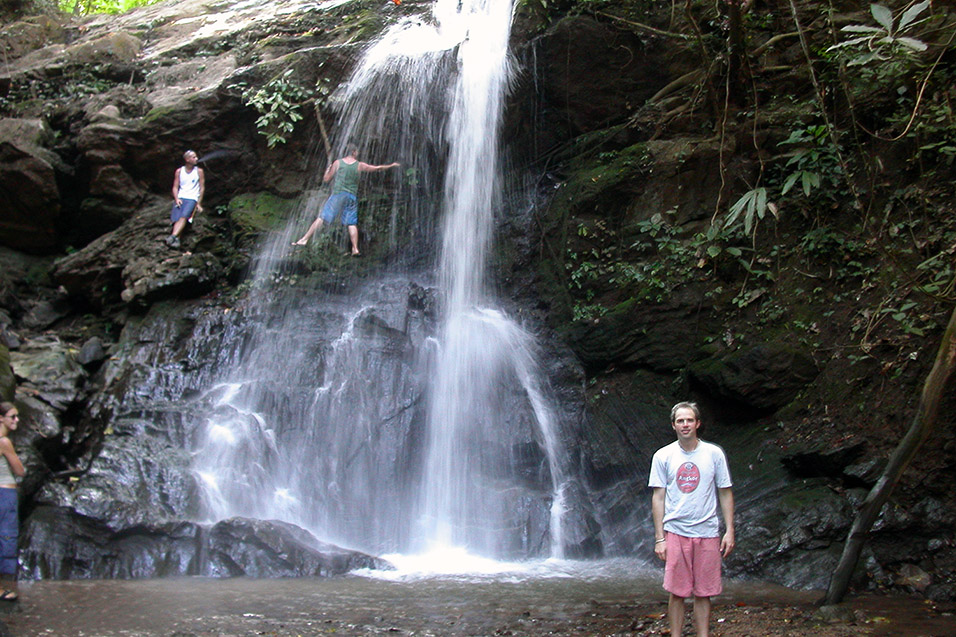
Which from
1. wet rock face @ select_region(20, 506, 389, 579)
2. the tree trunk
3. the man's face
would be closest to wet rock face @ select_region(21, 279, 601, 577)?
wet rock face @ select_region(20, 506, 389, 579)

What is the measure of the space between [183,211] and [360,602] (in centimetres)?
796

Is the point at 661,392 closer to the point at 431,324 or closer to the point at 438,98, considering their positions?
the point at 431,324

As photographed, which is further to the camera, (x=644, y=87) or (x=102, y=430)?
(x=644, y=87)

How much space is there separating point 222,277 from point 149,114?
343 cm

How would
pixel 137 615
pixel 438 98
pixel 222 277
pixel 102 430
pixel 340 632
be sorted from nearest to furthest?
pixel 340 632
pixel 137 615
pixel 102 430
pixel 222 277
pixel 438 98

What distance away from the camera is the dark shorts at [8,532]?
539 centimetres

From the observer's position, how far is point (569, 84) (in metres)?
11.3

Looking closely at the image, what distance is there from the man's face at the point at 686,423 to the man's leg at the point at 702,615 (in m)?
0.88

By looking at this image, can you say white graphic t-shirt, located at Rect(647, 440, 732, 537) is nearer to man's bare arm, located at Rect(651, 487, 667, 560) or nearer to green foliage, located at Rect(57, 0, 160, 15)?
man's bare arm, located at Rect(651, 487, 667, 560)

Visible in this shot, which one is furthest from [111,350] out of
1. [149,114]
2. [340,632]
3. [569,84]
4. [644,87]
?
[644,87]

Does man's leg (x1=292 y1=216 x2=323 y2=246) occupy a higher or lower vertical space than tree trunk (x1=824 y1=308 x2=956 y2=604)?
higher

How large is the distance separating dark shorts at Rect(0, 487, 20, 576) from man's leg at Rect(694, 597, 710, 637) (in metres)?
4.85

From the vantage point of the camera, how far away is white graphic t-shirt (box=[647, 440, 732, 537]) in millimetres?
3955

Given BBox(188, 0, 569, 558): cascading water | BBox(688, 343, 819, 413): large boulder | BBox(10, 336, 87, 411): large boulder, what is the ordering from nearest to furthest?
BBox(688, 343, 819, 413): large boulder → BBox(188, 0, 569, 558): cascading water → BBox(10, 336, 87, 411): large boulder
